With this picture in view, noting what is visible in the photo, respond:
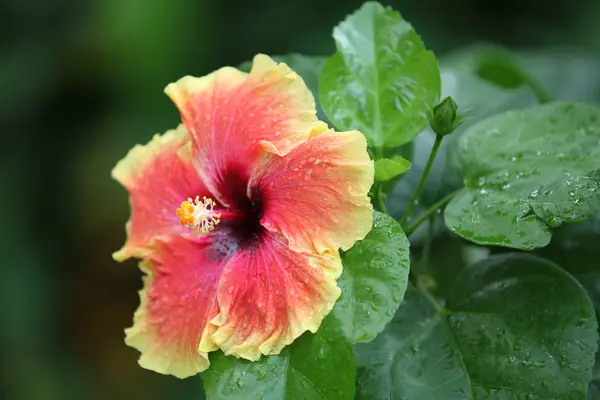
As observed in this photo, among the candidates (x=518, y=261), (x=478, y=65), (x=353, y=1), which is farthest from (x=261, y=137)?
(x=353, y=1)

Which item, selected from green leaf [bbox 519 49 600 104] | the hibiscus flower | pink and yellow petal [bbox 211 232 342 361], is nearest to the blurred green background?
green leaf [bbox 519 49 600 104]

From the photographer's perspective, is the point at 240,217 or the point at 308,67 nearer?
the point at 240,217

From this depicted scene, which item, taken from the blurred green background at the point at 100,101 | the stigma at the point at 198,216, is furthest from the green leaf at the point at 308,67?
the blurred green background at the point at 100,101

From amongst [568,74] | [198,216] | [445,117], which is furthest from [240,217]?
[568,74]

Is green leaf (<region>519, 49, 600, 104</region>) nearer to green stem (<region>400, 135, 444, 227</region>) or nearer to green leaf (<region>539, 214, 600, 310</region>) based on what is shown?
green leaf (<region>539, 214, 600, 310</region>)

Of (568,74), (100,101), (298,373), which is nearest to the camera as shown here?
(298,373)

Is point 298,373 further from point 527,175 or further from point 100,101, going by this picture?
point 100,101
